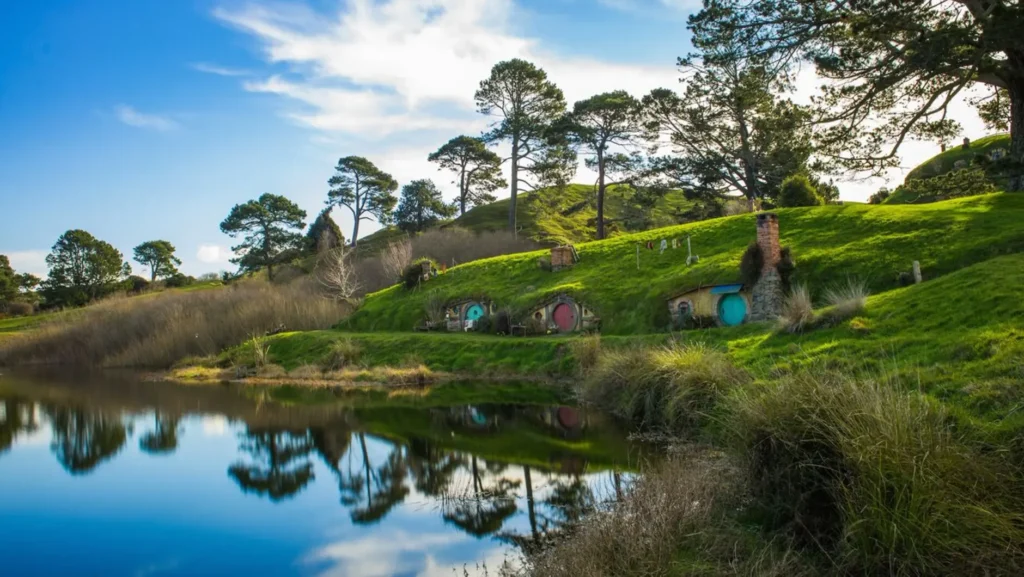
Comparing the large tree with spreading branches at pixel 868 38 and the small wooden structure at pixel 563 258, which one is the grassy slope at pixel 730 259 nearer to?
the small wooden structure at pixel 563 258

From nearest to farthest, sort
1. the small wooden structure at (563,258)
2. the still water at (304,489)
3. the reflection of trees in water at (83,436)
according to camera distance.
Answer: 1. the still water at (304,489)
2. the reflection of trees in water at (83,436)
3. the small wooden structure at (563,258)

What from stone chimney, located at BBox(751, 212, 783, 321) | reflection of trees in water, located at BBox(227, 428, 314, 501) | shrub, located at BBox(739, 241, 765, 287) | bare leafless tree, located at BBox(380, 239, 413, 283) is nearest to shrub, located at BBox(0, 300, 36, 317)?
bare leafless tree, located at BBox(380, 239, 413, 283)

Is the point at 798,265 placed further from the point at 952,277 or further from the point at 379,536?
the point at 379,536

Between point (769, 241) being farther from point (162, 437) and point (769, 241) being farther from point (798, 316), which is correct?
point (162, 437)

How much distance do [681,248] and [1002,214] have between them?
1502 cm

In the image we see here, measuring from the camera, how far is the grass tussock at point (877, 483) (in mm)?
6016

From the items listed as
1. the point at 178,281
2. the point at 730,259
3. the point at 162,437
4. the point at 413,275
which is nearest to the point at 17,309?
the point at 178,281

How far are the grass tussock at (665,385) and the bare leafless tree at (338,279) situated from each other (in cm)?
3812

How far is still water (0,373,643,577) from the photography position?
11.2 meters

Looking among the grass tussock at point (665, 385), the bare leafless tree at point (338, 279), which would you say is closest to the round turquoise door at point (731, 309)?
the grass tussock at point (665, 385)

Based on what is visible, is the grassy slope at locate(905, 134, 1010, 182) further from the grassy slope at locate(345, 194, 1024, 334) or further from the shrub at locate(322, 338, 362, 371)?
the shrub at locate(322, 338, 362, 371)

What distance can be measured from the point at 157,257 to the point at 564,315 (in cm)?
7800

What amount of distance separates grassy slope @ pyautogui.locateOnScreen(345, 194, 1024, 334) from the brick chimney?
145cm

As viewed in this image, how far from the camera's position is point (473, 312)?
4334cm
